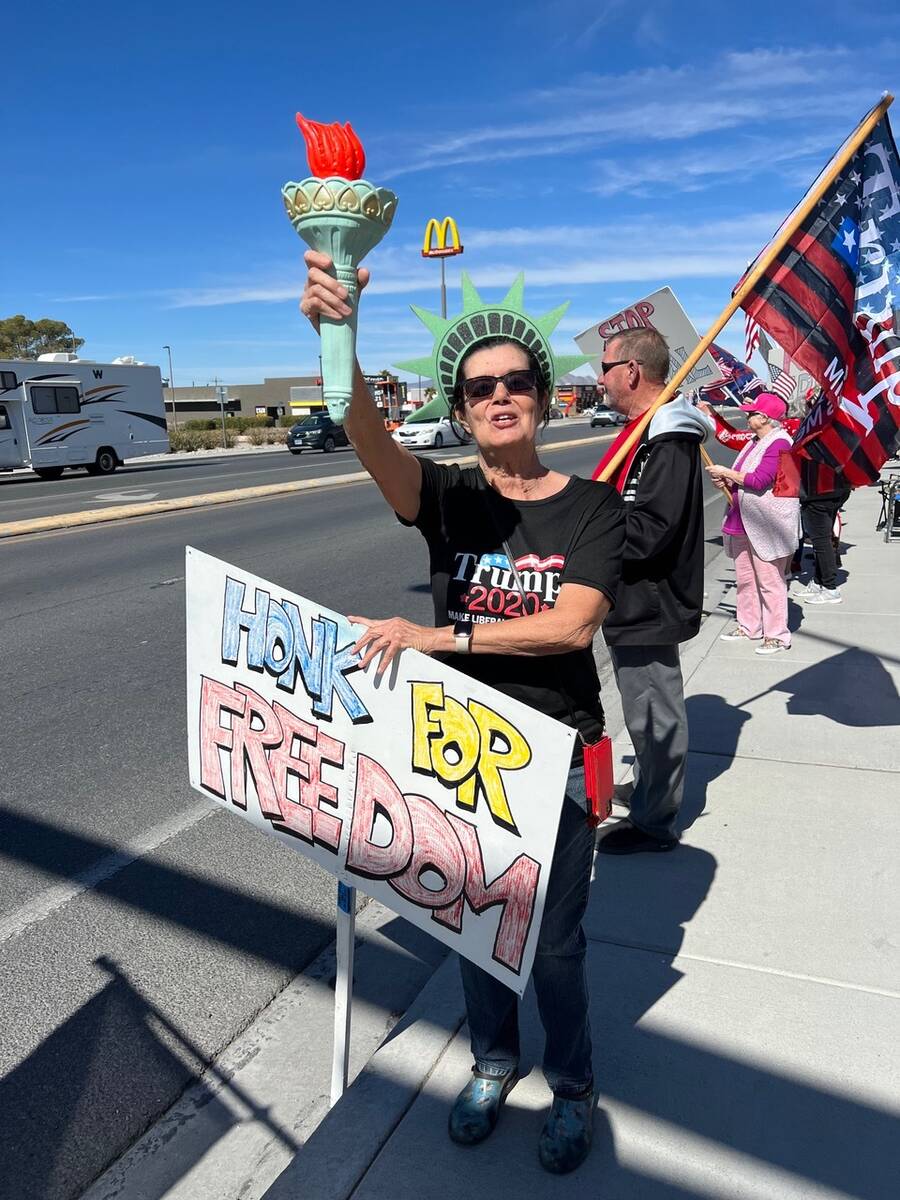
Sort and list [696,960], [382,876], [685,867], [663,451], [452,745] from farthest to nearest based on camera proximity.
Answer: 1. [685,867]
2. [663,451]
3. [696,960]
4. [382,876]
5. [452,745]

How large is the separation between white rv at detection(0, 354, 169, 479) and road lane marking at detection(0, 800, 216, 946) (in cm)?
2246

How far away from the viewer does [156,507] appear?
15.8 m

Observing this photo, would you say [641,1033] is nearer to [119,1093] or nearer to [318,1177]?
[318,1177]

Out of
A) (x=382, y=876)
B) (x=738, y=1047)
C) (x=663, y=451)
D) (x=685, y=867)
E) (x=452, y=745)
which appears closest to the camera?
(x=452, y=745)

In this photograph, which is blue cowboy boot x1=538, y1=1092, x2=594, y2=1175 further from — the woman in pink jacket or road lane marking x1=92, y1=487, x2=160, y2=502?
road lane marking x1=92, y1=487, x2=160, y2=502

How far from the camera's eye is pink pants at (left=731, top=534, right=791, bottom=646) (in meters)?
6.43

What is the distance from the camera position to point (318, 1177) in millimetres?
2133

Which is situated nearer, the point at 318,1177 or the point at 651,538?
the point at 318,1177

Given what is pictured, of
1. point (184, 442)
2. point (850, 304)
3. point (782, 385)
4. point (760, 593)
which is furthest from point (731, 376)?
point (184, 442)

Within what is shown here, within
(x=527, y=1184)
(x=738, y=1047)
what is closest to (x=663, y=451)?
(x=738, y=1047)

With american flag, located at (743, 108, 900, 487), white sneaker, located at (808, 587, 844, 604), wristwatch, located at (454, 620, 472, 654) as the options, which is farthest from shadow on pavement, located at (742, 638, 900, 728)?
wristwatch, located at (454, 620, 472, 654)

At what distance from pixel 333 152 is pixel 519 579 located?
3.13ft

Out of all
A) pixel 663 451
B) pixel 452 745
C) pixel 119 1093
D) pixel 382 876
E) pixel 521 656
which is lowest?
pixel 119 1093

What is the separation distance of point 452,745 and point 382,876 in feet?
1.38
